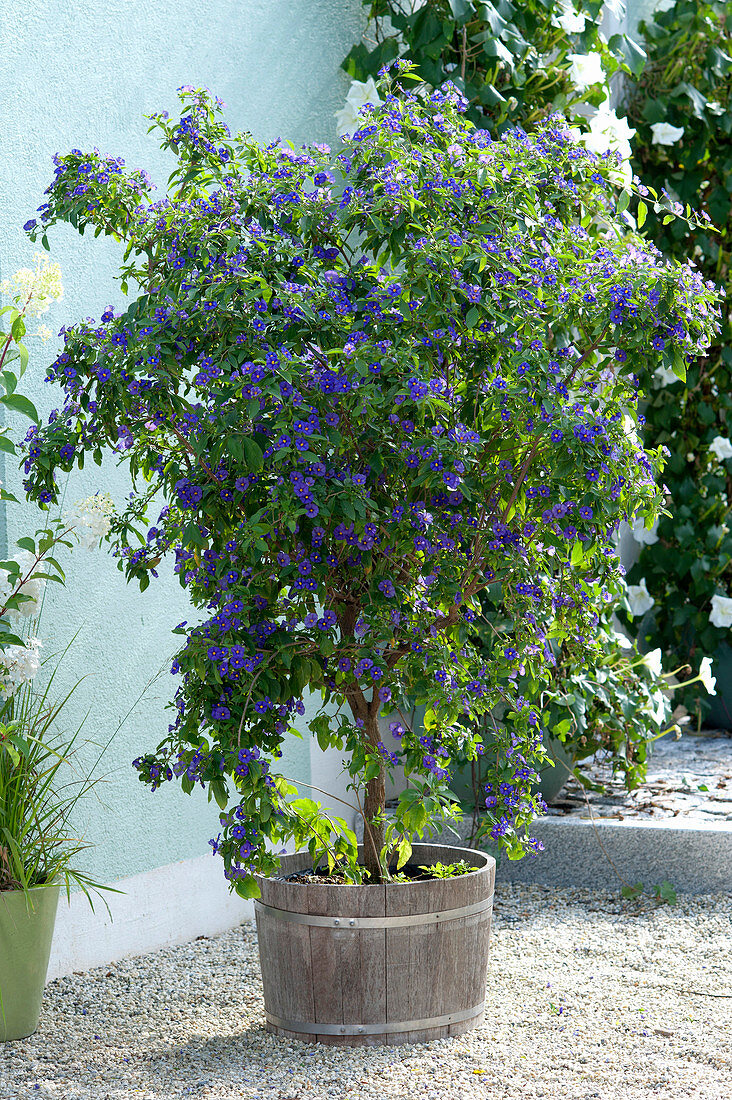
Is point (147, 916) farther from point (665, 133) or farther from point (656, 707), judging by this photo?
point (665, 133)

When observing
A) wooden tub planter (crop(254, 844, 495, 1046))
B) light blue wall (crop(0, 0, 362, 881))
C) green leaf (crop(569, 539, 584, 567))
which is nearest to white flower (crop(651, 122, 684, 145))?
light blue wall (crop(0, 0, 362, 881))

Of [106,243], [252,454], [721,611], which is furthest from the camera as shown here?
[721,611]

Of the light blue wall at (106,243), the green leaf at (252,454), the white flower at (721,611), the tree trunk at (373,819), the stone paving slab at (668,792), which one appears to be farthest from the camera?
the white flower at (721,611)

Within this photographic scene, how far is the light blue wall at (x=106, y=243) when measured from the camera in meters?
2.52

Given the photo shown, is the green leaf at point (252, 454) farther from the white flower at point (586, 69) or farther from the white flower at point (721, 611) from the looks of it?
the white flower at point (721, 611)

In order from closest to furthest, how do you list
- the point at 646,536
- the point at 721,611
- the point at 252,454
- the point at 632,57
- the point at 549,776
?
the point at 252,454 < the point at 549,776 < the point at 632,57 < the point at 721,611 < the point at 646,536

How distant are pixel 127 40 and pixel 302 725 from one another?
180 centimetres

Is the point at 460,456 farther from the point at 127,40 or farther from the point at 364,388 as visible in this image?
the point at 127,40

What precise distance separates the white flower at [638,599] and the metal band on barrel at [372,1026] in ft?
9.12

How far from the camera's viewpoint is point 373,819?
2.27 m

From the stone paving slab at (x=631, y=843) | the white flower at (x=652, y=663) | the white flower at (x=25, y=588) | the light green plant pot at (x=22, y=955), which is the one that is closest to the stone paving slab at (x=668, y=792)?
the stone paving slab at (x=631, y=843)

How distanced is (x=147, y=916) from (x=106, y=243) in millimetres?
1542

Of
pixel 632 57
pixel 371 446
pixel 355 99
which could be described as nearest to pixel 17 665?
pixel 371 446

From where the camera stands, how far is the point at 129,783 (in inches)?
108
